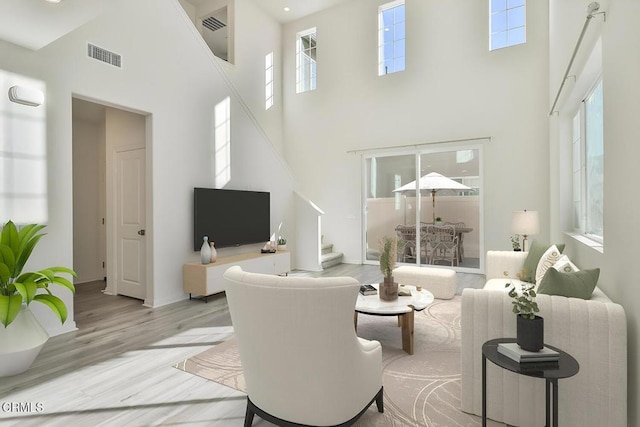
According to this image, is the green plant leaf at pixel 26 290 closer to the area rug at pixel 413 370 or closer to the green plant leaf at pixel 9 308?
the green plant leaf at pixel 9 308

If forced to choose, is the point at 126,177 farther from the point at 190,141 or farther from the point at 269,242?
the point at 269,242

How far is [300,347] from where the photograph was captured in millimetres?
1554

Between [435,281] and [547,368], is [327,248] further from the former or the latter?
[547,368]

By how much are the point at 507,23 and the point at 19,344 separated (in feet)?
25.2

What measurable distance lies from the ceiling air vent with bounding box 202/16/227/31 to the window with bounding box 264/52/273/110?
1.23m

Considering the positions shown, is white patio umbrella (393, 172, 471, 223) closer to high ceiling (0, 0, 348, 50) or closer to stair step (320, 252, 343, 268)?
stair step (320, 252, 343, 268)

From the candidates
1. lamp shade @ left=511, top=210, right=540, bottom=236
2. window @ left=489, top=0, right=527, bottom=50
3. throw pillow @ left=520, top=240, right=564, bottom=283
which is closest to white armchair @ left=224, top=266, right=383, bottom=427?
throw pillow @ left=520, top=240, right=564, bottom=283

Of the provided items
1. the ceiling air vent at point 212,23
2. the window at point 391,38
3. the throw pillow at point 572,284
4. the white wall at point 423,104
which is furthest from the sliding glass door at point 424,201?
the ceiling air vent at point 212,23

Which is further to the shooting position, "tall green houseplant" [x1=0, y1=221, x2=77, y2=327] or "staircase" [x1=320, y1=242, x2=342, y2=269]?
"staircase" [x1=320, y1=242, x2=342, y2=269]

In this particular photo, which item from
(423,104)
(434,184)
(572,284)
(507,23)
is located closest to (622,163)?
(572,284)

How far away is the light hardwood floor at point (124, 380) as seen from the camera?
2.05 m

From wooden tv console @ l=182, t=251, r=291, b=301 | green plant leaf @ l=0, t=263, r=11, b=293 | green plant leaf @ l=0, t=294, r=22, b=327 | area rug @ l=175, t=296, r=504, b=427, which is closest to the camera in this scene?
area rug @ l=175, t=296, r=504, b=427

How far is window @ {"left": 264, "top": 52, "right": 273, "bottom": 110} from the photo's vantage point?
7.78m

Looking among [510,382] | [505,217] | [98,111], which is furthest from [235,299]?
[505,217]
